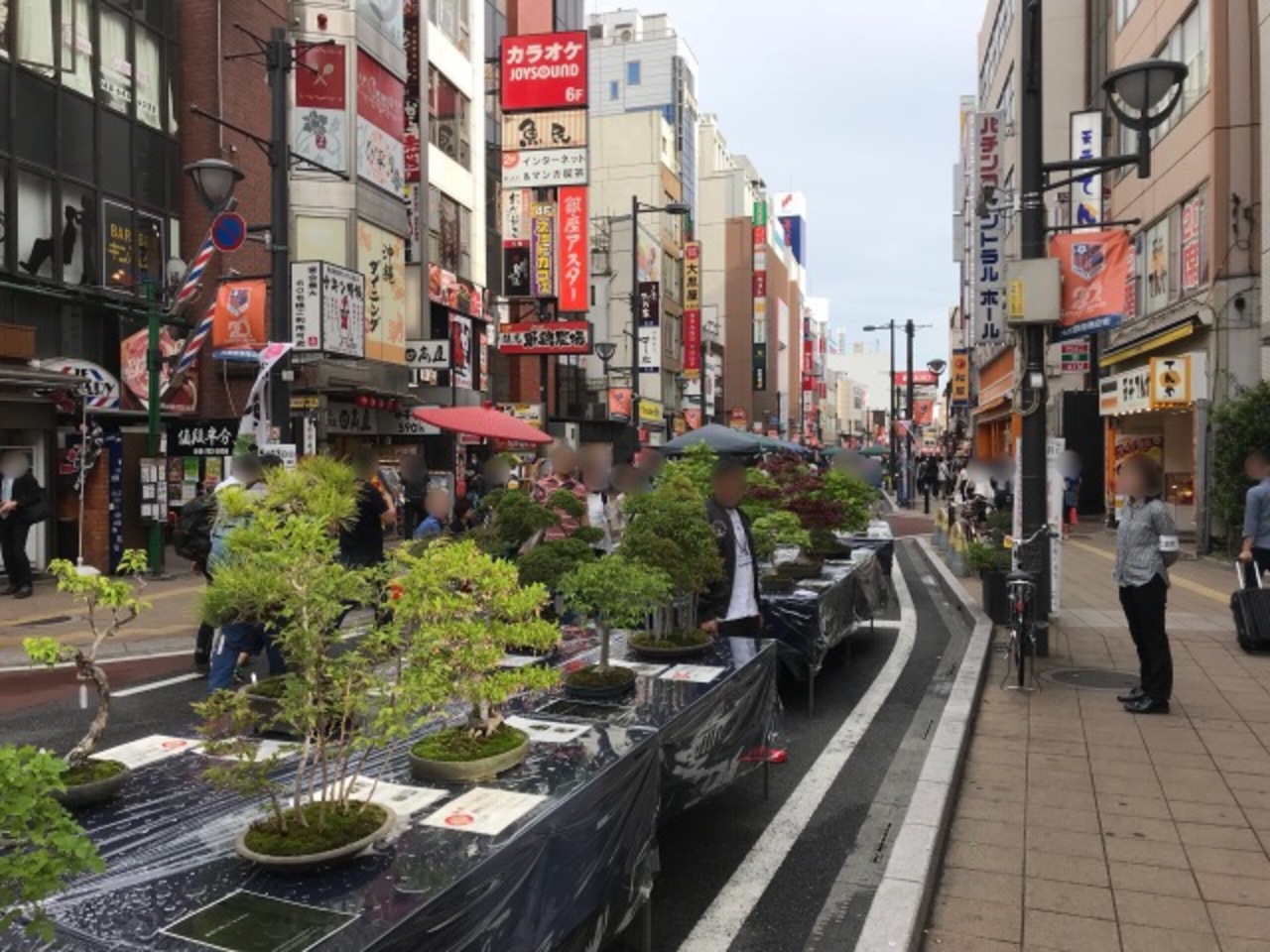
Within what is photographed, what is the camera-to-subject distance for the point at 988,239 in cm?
1939

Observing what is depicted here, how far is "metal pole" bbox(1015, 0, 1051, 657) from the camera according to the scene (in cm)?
916

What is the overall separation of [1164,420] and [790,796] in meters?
24.2

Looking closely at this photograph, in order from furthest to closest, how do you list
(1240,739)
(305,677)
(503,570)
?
(1240,739) < (503,570) < (305,677)

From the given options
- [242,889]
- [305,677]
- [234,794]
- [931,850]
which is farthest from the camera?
[931,850]

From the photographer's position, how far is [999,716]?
7.22 meters

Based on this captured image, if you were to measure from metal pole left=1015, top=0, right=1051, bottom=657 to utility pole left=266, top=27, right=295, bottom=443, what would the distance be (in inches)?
324

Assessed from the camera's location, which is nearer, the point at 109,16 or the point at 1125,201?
the point at 109,16

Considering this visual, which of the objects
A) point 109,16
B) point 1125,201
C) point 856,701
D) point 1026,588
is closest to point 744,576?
point 856,701

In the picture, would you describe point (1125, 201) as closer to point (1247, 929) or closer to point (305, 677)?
point (1247, 929)

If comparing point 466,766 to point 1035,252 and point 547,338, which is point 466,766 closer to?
point 1035,252

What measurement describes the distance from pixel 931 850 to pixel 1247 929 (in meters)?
1.26

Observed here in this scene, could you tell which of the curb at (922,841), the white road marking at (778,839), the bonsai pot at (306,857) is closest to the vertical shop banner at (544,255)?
the white road marking at (778,839)

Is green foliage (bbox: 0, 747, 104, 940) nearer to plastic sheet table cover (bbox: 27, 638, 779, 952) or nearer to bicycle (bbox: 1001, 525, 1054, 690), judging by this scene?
plastic sheet table cover (bbox: 27, 638, 779, 952)

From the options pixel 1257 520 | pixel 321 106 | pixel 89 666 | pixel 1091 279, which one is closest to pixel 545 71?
pixel 321 106
